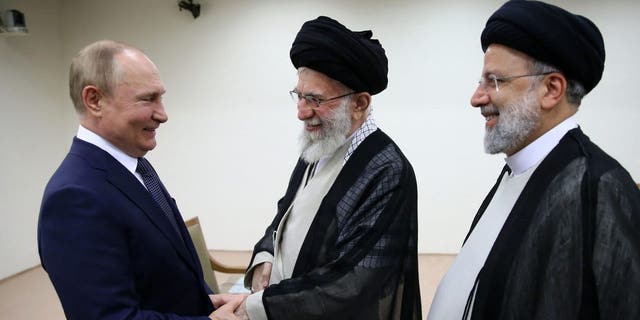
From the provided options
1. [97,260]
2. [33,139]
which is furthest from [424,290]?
[33,139]

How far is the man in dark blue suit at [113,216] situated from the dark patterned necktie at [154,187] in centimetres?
1

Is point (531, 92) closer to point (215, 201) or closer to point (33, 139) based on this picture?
point (215, 201)

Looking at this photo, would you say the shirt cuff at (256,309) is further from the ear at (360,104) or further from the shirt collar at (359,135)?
the ear at (360,104)

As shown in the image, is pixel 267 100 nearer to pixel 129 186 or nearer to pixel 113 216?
pixel 129 186

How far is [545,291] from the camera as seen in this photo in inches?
37.4

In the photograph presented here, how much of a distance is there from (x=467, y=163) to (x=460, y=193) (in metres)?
0.33

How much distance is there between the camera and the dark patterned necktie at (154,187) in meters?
1.33

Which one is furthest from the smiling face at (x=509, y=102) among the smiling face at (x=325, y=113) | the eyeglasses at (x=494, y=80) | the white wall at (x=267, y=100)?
the white wall at (x=267, y=100)

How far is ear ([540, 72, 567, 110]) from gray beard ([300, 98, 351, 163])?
24.7 inches

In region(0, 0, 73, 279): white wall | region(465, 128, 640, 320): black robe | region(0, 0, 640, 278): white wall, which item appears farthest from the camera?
region(0, 0, 640, 278): white wall

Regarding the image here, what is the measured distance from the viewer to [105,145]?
118 cm

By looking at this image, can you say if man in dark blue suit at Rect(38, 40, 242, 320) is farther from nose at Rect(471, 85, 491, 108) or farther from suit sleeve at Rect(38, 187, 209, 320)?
nose at Rect(471, 85, 491, 108)

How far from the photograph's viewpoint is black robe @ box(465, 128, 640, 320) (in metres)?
0.89

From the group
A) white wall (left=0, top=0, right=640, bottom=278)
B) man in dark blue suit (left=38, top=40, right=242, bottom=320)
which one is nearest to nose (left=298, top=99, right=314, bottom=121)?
man in dark blue suit (left=38, top=40, right=242, bottom=320)
